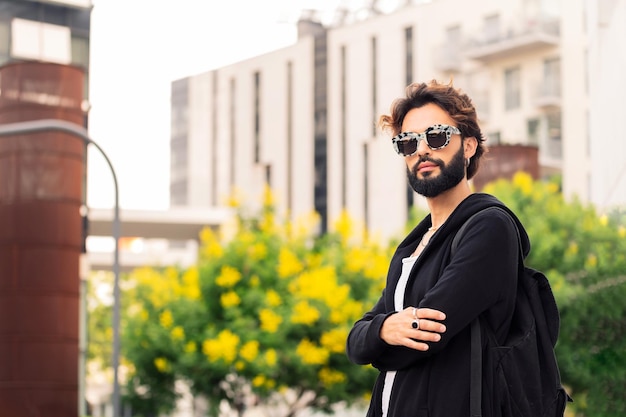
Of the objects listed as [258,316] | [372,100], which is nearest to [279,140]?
[372,100]

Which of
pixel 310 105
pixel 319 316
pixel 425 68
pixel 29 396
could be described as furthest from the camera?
pixel 310 105

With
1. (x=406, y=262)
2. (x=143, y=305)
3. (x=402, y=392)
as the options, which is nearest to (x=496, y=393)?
(x=402, y=392)

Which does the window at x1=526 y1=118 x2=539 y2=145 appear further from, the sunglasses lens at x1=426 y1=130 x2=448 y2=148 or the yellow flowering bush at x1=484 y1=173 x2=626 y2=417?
the sunglasses lens at x1=426 y1=130 x2=448 y2=148

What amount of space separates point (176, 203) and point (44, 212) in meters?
71.8

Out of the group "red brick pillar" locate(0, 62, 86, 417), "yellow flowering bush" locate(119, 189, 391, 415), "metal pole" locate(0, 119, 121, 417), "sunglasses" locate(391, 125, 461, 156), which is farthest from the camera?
"yellow flowering bush" locate(119, 189, 391, 415)

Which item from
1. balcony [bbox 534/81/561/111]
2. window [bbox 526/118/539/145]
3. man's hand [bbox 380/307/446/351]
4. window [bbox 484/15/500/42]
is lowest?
man's hand [bbox 380/307/446/351]

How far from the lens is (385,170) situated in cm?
6097

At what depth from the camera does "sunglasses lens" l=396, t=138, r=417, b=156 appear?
3539mm

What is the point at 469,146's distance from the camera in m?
3.59

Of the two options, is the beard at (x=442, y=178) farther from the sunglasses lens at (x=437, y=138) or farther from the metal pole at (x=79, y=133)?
the metal pole at (x=79, y=133)

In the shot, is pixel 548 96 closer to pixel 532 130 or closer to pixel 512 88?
pixel 532 130

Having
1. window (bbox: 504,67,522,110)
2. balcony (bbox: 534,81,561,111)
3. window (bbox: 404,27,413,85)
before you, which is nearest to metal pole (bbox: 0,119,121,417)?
balcony (bbox: 534,81,561,111)

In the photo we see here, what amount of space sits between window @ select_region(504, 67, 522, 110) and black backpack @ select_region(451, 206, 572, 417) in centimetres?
5005

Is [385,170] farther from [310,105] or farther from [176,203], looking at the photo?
[176,203]
